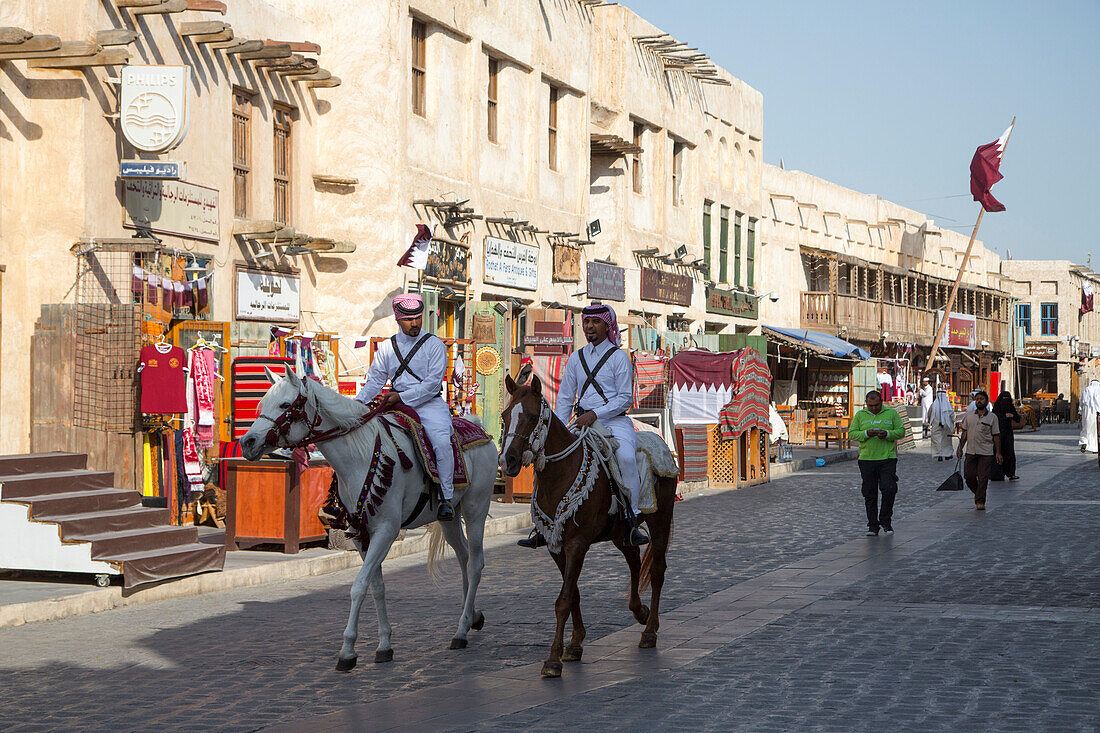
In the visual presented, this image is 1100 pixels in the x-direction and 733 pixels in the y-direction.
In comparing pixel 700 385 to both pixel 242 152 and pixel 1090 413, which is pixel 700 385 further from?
pixel 1090 413

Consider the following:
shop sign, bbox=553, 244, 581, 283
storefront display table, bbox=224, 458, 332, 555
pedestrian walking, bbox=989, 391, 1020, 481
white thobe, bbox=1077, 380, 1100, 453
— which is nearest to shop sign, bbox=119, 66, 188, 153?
storefront display table, bbox=224, 458, 332, 555

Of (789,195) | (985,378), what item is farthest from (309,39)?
(985,378)

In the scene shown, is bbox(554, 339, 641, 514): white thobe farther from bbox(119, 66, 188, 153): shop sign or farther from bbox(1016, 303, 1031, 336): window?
bbox(1016, 303, 1031, 336): window

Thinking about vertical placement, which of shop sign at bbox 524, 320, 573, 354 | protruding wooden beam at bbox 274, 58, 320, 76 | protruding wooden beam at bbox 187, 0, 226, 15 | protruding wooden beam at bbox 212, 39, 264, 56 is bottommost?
shop sign at bbox 524, 320, 573, 354

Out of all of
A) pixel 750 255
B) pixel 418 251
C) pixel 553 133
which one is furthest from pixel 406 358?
pixel 750 255

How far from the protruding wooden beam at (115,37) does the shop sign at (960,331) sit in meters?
46.9

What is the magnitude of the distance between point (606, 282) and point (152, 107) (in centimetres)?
1610

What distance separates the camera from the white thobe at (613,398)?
30.4 feet

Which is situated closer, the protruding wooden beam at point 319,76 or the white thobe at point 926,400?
the protruding wooden beam at point 319,76

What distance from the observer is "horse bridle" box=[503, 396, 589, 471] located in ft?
27.9

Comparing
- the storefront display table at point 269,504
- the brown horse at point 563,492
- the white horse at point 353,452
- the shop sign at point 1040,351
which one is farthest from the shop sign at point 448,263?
the shop sign at point 1040,351

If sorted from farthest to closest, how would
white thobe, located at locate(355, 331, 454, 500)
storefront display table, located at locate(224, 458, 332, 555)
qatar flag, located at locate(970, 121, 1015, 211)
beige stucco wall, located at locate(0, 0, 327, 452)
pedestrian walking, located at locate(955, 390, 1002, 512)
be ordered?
1. qatar flag, located at locate(970, 121, 1015, 211)
2. pedestrian walking, located at locate(955, 390, 1002, 512)
3. beige stucco wall, located at locate(0, 0, 327, 452)
4. storefront display table, located at locate(224, 458, 332, 555)
5. white thobe, located at locate(355, 331, 454, 500)

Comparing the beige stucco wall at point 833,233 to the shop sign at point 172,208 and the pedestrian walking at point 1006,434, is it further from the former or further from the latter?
the shop sign at point 172,208

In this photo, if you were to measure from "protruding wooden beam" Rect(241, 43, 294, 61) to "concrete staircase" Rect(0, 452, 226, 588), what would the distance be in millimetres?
6926
